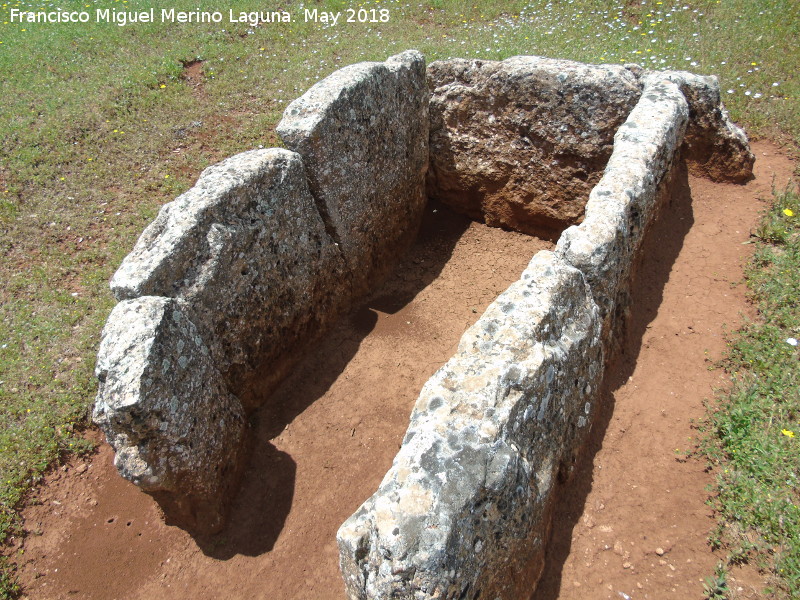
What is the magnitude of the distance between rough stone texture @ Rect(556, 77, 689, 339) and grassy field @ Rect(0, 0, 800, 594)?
1264 mm

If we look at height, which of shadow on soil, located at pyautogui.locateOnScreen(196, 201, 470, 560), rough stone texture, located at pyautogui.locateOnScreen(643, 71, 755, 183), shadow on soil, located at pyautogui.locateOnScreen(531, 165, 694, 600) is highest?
rough stone texture, located at pyautogui.locateOnScreen(643, 71, 755, 183)

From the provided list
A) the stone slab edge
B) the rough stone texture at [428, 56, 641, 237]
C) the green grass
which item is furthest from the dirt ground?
the rough stone texture at [428, 56, 641, 237]

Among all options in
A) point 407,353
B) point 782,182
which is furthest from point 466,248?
point 782,182

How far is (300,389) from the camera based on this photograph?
496 centimetres

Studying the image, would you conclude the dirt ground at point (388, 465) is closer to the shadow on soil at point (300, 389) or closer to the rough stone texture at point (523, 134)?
the shadow on soil at point (300, 389)

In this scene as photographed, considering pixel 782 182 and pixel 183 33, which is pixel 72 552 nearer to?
pixel 782 182

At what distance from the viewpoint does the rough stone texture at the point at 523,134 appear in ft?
17.6

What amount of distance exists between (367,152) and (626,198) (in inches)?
87.8

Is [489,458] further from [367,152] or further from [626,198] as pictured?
[367,152]

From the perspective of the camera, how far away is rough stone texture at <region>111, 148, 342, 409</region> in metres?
3.97

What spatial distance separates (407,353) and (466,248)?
1561 mm

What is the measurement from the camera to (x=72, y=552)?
414cm

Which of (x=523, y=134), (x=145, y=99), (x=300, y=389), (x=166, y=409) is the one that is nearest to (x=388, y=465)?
(x=300, y=389)

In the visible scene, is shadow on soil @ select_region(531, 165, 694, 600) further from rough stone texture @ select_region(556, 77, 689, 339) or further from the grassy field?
the grassy field
